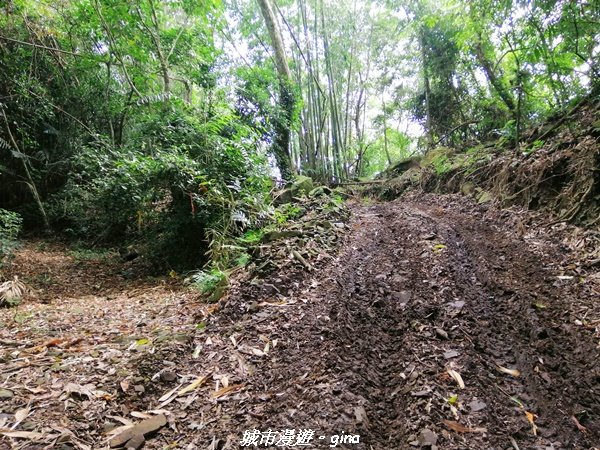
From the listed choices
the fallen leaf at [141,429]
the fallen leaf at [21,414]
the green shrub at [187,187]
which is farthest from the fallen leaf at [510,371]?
the green shrub at [187,187]

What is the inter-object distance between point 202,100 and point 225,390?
607 centimetres

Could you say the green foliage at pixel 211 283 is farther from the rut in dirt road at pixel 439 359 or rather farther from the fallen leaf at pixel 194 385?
the fallen leaf at pixel 194 385

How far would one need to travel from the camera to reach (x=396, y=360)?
6.20ft

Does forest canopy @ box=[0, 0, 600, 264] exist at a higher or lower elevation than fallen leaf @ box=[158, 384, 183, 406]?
higher

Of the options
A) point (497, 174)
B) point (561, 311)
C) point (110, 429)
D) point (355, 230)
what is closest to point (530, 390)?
point (561, 311)

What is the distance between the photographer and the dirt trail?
1444 mm

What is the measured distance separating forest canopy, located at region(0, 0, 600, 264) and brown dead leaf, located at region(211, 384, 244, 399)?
243 cm

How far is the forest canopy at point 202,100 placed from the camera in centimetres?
450

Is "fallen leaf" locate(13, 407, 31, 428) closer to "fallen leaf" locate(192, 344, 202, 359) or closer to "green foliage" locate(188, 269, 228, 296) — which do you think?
"fallen leaf" locate(192, 344, 202, 359)

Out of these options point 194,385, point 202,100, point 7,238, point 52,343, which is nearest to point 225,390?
point 194,385

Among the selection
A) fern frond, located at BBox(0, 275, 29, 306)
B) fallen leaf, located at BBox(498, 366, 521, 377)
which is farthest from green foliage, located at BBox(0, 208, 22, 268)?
fallen leaf, located at BBox(498, 366, 521, 377)

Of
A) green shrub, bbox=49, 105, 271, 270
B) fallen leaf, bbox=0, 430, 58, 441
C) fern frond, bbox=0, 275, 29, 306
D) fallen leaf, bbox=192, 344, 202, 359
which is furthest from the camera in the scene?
green shrub, bbox=49, 105, 271, 270

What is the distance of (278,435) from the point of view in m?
1.43

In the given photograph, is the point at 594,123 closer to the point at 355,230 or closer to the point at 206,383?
the point at 355,230
